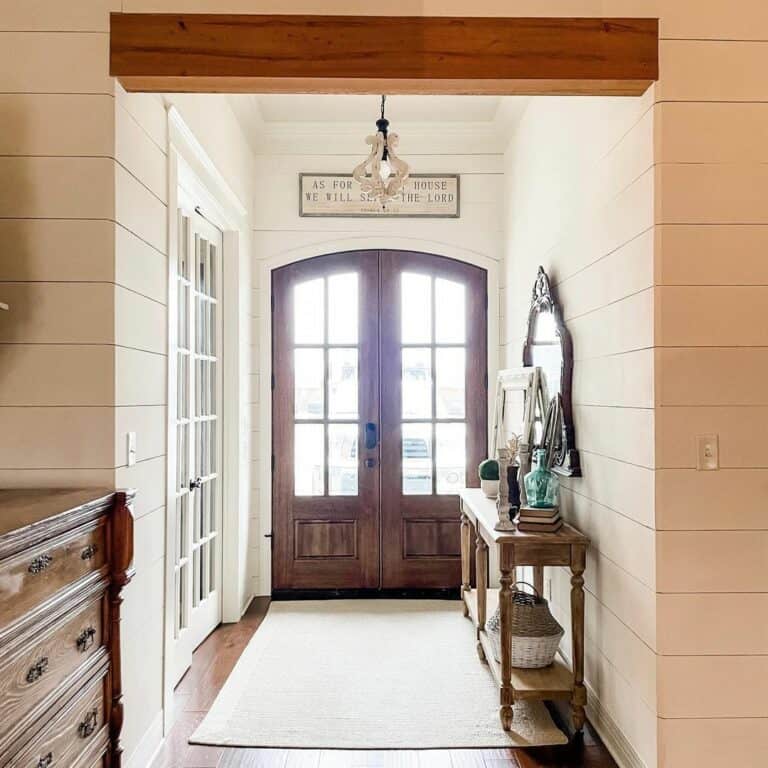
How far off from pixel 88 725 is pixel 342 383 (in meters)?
2.81

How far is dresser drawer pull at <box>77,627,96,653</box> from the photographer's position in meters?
1.71

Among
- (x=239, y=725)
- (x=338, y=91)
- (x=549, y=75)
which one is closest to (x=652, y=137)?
(x=549, y=75)

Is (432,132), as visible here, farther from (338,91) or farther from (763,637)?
(763,637)

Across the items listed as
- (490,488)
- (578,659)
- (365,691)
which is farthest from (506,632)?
(490,488)

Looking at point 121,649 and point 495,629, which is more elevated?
point 121,649

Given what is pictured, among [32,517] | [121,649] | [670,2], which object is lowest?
[121,649]

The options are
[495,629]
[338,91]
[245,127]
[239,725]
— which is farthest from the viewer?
[245,127]

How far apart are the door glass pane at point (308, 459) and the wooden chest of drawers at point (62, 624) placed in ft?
7.70

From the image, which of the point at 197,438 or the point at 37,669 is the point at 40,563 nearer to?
the point at 37,669

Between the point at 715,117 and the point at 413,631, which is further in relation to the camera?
the point at 413,631

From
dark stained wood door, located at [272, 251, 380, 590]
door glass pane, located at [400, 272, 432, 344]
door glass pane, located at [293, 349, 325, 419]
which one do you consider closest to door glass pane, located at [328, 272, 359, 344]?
dark stained wood door, located at [272, 251, 380, 590]

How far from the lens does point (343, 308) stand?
14.3 feet

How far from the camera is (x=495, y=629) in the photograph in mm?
2801

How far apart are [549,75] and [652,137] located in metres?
0.38
